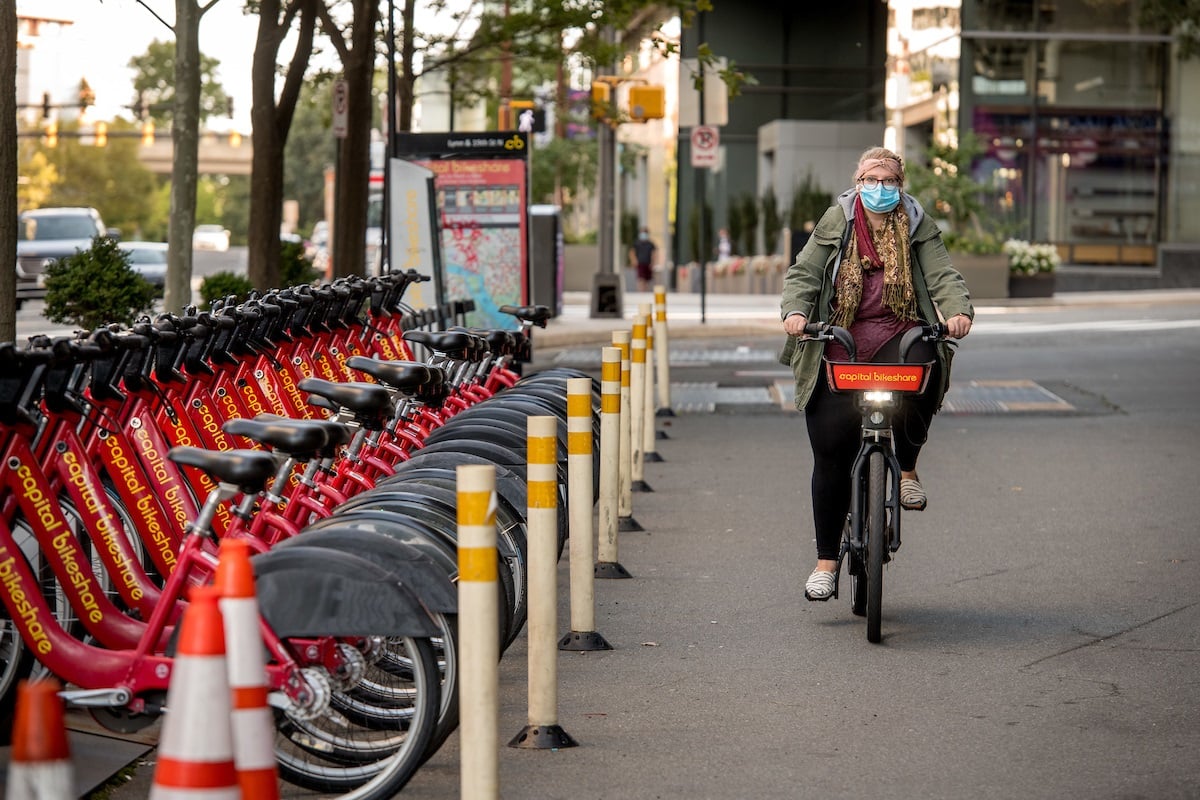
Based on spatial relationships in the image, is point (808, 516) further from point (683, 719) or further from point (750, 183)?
point (750, 183)

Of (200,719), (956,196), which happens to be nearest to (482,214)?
(200,719)

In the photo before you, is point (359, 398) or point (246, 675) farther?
point (359, 398)

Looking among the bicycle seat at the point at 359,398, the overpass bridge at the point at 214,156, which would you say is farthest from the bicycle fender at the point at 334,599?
the overpass bridge at the point at 214,156

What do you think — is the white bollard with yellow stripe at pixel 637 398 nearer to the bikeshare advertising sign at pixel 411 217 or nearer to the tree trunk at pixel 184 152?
the tree trunk at pixel 184 152

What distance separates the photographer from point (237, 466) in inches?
180

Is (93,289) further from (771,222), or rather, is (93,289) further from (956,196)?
(771,222)

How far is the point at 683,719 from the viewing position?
6.07 meters

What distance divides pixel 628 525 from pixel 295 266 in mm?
13262

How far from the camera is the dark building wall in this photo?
5456 centimetres

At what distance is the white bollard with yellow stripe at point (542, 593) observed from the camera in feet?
18.3

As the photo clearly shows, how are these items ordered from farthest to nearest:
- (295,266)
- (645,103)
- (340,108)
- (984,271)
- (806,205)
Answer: (806,205), (984,271), (645,103), (340,108), (295,266)

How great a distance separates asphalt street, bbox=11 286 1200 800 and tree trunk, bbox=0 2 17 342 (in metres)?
3.16

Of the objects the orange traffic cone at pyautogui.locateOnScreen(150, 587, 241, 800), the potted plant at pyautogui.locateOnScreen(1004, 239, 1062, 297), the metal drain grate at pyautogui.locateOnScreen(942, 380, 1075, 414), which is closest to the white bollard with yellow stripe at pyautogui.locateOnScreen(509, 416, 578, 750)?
the orange traffic cone at pyautogui.locateOnScreen(150, 587, 241, 800)

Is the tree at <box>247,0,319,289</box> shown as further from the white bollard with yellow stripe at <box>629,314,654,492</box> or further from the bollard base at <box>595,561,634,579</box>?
the bollard base at <box>595,561,634,579</box>
